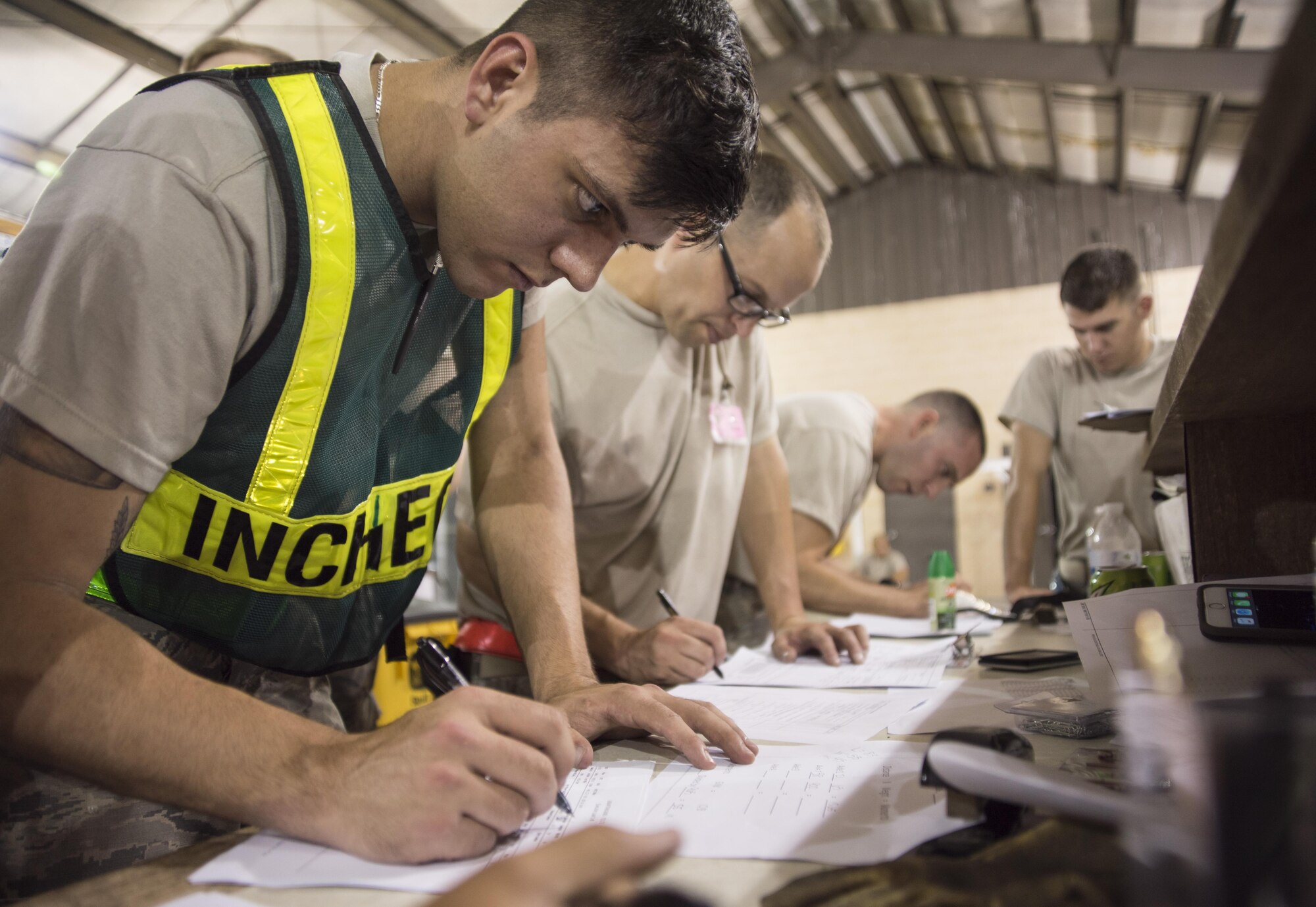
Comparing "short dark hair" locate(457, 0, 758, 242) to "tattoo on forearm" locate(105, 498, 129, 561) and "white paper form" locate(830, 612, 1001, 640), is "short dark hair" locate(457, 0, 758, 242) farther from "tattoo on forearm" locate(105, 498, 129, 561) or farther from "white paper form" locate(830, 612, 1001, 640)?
"white paper form" locate(830, 612, 1001, 640)

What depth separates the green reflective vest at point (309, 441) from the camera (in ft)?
2.95

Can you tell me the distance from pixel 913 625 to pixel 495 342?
1474 millimetres

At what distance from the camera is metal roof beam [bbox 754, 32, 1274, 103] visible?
5.86 meters

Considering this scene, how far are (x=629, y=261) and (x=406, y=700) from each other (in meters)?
2.67

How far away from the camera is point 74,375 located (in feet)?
2.34

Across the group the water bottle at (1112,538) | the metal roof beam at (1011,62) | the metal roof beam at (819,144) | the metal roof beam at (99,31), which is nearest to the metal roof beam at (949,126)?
the metal roof beam at (1011,62)

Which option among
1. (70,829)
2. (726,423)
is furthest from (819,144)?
Answer: (70,829)

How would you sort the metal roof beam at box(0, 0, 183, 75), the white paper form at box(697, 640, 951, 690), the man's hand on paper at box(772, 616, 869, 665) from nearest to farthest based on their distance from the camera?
the white paper form at box(697, 640, 951, 690), the man's hand on paper at box(772, 616, 869, 665), the metal roof beam at box(0, 0, 183, 75)

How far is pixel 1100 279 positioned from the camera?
287cm

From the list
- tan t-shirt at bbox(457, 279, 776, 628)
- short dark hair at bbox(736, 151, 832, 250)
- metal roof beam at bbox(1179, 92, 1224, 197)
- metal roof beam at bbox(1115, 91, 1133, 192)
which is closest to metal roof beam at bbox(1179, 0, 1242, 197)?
metal roof beam at bbox(1179, 92, 1224, 197)

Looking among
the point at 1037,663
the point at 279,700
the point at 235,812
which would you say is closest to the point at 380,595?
the point at 279,700

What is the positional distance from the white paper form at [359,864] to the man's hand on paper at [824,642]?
915 mm

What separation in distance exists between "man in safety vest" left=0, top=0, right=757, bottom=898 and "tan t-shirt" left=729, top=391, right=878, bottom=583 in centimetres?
158

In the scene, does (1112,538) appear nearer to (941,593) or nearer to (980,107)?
(941,593)
